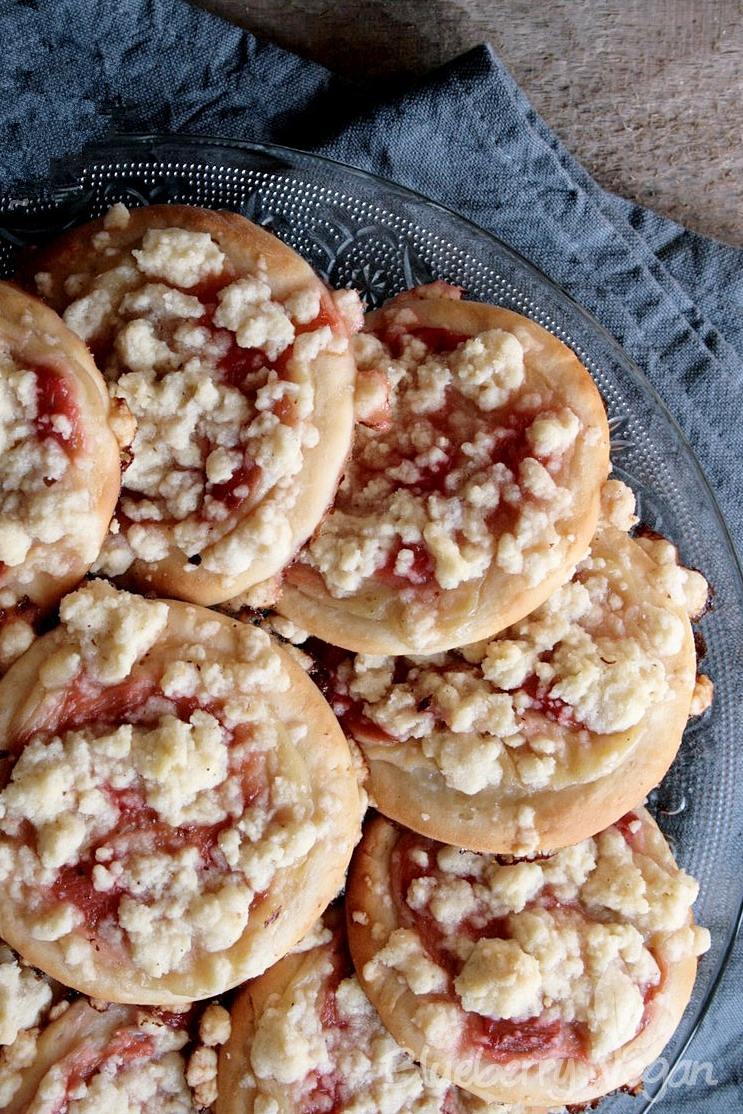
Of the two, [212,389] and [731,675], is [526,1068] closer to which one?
[731,675]

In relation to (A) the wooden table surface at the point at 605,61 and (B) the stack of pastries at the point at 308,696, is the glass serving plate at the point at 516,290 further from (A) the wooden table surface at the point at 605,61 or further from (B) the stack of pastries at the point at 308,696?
(A) the wooden table surface at the point at 605,61

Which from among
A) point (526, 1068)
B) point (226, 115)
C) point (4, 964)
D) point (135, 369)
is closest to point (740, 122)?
point (226, 115)

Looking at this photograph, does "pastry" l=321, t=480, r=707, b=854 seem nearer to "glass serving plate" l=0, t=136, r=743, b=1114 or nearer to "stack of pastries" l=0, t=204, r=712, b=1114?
"stack of pastries" l=0, t=204, r=712, b=1114


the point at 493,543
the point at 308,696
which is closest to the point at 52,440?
the point at 308,696

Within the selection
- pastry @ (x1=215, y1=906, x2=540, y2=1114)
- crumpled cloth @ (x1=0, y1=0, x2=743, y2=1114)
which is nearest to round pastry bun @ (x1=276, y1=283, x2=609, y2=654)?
crumpled cloth @ (x1=0, y1=0, x2=743, y2=1114)

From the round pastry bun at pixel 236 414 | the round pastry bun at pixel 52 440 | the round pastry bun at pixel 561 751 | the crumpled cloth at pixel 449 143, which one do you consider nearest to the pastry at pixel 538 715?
the round pastry bun at pixel 561 751

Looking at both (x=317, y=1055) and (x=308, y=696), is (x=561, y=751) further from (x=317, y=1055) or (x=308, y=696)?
(x=317, y=1055)

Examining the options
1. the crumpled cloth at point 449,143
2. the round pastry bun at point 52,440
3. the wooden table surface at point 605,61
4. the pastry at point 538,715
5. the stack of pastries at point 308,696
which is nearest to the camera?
the round pastry bun at point 52,440
